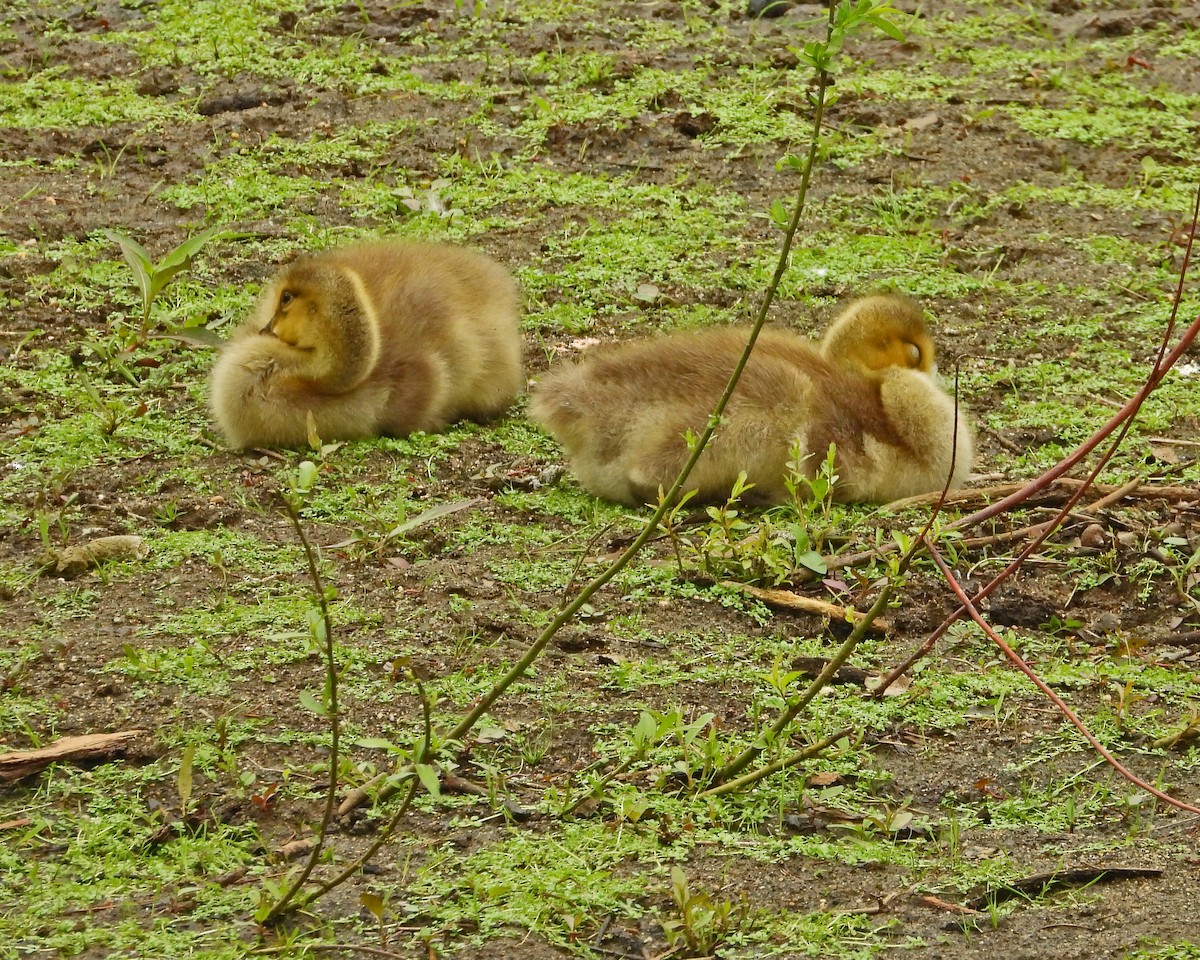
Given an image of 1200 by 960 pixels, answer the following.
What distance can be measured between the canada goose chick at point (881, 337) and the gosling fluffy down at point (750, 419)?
1 cm

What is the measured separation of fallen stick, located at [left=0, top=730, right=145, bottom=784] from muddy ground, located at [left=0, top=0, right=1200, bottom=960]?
45mm

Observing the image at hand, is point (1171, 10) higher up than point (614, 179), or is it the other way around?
point (1171, 10)

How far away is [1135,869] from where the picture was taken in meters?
3.31

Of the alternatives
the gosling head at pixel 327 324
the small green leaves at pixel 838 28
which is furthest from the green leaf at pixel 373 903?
the gosling head at pixel 327 324

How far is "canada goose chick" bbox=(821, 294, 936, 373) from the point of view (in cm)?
549

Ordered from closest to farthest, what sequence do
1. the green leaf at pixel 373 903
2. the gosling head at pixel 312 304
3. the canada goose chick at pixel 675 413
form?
the green leaf at pixel 373 903
the canada goose chick at pixel 675 413
the gosling head at pixel 312 304

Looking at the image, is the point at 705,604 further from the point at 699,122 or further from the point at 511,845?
the point at 699,122

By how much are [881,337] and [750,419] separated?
0.69m

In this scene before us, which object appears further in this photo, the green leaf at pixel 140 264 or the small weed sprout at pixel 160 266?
the green leaf at pixel 140 264

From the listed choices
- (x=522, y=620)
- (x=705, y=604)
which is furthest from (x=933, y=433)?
(x=522, y=620)

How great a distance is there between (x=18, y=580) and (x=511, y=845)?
79.9 inches

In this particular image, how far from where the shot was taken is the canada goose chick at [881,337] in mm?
5488

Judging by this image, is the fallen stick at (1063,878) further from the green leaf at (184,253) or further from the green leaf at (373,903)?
the green leaf at (184,253)

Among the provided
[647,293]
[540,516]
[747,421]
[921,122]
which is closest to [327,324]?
[540,516]
